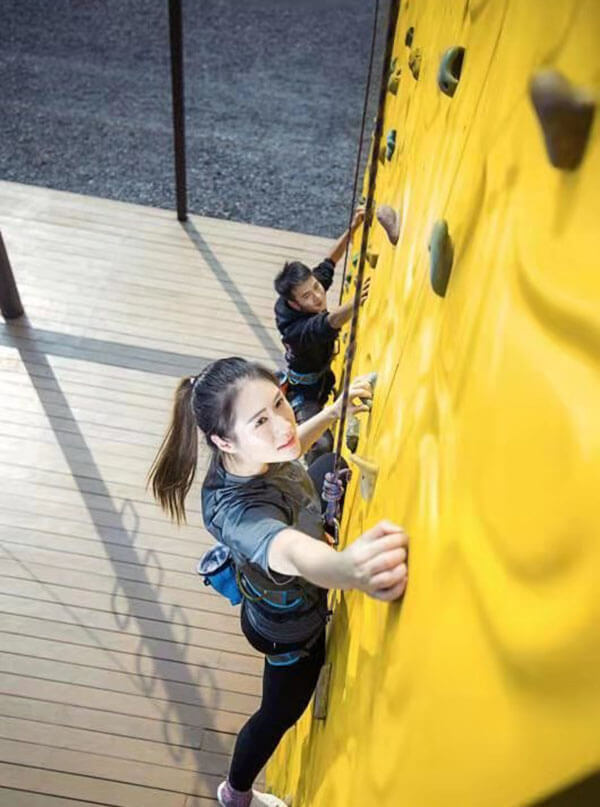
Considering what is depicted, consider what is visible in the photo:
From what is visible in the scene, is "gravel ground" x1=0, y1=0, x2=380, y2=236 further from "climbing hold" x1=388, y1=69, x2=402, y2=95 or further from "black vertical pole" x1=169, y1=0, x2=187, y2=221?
"climbing hold" x1=388, y1=69, x2=402, y2=95

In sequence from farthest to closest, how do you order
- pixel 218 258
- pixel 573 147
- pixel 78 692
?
pixel 218 258 → pixel 78 692 → pixel 573 147

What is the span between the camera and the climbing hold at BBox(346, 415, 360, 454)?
1379mm

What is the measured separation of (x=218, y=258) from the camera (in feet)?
13.8

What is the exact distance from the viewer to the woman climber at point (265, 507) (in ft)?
3.41

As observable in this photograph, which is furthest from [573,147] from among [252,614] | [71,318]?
[71,318]

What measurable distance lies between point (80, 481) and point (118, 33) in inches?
212

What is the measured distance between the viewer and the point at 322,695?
1.35 meters

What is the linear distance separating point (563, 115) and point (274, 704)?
1365mm

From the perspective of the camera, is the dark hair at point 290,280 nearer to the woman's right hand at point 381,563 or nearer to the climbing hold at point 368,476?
the climbing hold at point 368,476

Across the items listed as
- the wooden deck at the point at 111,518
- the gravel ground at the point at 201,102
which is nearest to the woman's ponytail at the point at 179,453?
the wooden deck at the point at 111,518

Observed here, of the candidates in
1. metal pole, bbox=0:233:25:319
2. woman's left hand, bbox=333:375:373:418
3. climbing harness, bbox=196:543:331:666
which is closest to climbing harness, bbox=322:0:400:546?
woman's left hand, bbox=333:375:373:418

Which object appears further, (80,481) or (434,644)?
(80,481)

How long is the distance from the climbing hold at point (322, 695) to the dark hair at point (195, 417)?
0.38m

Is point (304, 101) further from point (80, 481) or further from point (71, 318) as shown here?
point (80, 481)
